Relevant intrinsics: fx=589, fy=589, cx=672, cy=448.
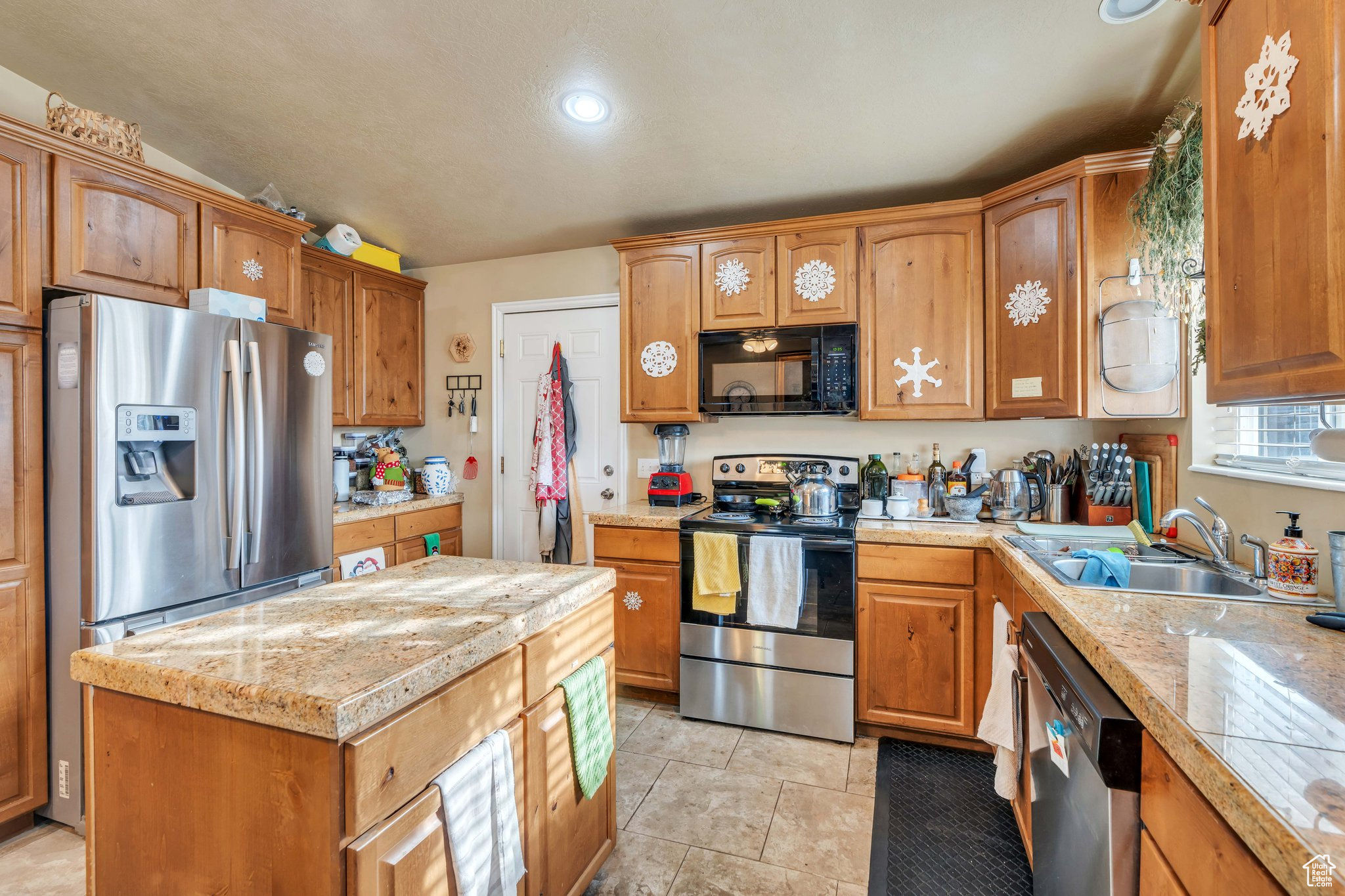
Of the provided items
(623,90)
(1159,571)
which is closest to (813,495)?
(1159,571)

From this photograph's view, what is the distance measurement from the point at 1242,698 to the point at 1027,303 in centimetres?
190

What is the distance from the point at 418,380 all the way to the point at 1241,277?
3.96 m

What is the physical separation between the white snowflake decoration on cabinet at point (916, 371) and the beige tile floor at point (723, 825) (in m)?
1.58

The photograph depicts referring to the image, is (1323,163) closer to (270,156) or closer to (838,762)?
(838,762)

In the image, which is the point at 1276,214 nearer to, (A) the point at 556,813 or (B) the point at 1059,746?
(B) the point at 1059,746

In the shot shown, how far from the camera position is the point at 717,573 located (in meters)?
2.59

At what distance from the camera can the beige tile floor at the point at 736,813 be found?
1.71 metres

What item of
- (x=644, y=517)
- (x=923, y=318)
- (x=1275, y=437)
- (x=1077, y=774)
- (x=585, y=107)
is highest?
(x=585, y=107)

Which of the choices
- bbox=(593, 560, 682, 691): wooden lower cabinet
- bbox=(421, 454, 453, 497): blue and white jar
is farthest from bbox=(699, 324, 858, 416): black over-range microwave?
bbox=(421, 454, 453, 497): blue and white jar

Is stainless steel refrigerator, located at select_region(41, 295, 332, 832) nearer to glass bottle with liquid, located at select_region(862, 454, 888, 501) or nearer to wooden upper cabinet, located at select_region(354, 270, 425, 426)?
wooden upper cabinet, located at select_region(354, 270, 425, 426)

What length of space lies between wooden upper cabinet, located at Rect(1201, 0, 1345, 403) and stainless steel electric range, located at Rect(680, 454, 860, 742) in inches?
57.0

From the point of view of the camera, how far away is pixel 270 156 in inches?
107

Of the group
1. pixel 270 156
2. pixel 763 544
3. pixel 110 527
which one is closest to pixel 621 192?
pixel 270 156

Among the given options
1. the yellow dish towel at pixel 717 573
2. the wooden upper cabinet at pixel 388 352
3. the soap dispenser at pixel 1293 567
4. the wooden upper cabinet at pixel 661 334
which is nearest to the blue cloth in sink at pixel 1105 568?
the soap dispenser at pixel 1293 567
